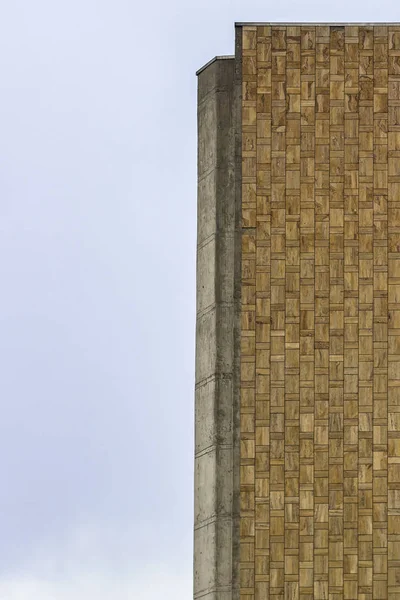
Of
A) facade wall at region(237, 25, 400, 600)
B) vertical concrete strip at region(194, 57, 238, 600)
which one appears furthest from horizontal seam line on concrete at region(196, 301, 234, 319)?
facade wall at region(237, 25, 400, 600)

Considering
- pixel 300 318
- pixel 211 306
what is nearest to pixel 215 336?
pixel 211 306

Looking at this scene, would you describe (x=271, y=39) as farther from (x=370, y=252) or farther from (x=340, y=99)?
(x=370, y=252)

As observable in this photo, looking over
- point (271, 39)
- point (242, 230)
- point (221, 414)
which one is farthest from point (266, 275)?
point (271, 39)

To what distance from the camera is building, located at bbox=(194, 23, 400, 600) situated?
20.3 meters

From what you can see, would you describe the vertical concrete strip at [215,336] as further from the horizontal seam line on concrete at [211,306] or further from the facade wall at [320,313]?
the facade wall at [320,313]

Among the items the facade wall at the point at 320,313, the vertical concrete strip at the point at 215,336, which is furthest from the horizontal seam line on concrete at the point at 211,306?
the facade wall at the point at 320,313

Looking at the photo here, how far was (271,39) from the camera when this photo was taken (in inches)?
843

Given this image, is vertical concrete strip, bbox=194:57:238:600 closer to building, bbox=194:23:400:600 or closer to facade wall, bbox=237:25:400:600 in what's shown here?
building, bbox=194:23:400:600

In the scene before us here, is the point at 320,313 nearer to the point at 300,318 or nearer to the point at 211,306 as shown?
the point at 300,318

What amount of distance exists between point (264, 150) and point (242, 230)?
50.5 inches

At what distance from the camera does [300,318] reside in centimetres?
2083

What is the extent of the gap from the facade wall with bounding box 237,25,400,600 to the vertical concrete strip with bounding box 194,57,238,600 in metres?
0.26

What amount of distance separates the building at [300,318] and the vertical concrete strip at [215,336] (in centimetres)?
2

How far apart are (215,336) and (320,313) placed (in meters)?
1.63
